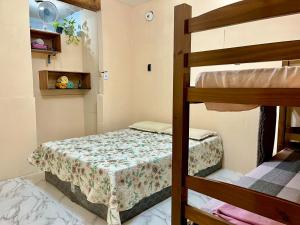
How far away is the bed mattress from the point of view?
112 cm

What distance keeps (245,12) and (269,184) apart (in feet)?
3.20

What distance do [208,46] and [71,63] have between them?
2.21 metres

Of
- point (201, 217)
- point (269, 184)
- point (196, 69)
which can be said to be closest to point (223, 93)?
point (201, 217)

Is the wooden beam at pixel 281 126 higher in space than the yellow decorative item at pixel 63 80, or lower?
lower

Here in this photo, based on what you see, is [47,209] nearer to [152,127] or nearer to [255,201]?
[152,127]

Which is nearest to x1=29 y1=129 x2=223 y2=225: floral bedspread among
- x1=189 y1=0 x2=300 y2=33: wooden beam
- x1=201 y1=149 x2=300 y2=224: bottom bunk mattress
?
x1=201 y1=149 x2=300 y2=224: bottom bunk mattress

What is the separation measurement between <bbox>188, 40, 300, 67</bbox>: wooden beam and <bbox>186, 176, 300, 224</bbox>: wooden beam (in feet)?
1.45

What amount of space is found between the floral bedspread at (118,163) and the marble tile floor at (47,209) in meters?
0.20

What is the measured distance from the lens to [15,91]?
266 centimetres

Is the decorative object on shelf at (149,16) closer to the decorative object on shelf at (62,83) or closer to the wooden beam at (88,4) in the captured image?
the wooden beam at (88,4)

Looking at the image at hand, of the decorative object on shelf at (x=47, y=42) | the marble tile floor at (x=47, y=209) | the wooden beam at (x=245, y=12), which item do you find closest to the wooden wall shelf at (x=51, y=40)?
the decorative object on shelf at (x=47, y=42)

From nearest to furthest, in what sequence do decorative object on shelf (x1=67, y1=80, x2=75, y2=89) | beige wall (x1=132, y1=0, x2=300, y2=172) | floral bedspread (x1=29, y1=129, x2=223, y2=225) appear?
floral bedspread (x1=29, y1=129, x2=223, y2=225) → beige wall (x1=132, y1=0, x2=300, y2=172) → decorative object on shelf (x1=67, y1=80, x2=75, y2=89)

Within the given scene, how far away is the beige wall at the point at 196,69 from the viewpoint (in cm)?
254

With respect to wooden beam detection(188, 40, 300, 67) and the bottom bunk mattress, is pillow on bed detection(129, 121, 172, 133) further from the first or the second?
wooden beam detection(188, 40, 300, 67)
